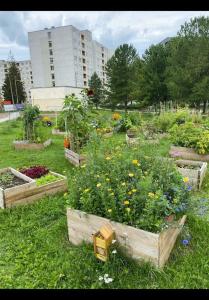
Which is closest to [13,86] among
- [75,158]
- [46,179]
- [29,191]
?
[75,158]

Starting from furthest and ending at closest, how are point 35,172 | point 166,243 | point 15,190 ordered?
1. point 35,172
2. point 15,190
3. point 166,243

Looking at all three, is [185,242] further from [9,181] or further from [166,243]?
[9,181]

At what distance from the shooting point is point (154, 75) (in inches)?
756

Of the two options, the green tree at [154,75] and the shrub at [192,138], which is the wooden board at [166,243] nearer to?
the shrub at [192,138]

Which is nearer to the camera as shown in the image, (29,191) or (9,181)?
(29,191)

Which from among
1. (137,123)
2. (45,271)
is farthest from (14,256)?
(137,123)

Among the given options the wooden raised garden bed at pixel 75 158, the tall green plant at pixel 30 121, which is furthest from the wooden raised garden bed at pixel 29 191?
the tall green plant at pixel 30 121

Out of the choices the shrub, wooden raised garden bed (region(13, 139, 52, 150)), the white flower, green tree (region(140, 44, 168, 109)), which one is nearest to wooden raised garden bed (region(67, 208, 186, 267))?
the white flower

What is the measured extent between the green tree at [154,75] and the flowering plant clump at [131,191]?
1773 centimetres

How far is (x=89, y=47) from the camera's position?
43781 millimetres

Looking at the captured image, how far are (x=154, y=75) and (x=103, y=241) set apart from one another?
1885 cm

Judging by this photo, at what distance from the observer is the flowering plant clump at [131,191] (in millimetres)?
2000

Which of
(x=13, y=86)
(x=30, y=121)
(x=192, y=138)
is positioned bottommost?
A: (x=192, y=138)

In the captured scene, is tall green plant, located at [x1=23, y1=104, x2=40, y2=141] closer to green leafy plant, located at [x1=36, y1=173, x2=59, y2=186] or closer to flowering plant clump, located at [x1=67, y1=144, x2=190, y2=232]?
green leafy plant, located at [x1=36, y1=173, x2=59, y2=186]
